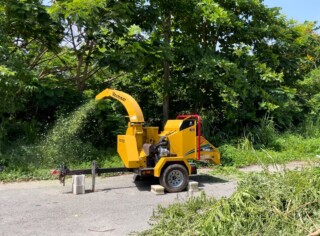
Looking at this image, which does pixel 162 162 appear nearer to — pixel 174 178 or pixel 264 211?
pixel 174 178

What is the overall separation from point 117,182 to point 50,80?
178 inches

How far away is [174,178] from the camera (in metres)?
9.12

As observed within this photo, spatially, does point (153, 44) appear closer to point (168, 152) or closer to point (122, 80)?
point (122, 80)

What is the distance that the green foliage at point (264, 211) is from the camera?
4551 millimetres

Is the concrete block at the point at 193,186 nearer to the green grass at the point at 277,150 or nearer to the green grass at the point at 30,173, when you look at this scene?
the green grass at the point at 30,173

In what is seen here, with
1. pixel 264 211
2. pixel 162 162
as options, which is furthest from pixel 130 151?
pixel 264 211

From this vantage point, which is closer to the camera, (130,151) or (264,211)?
(264,211)

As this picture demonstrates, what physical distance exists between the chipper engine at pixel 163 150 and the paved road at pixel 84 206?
0.44 m

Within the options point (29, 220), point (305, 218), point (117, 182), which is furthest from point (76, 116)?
point (305, 218)

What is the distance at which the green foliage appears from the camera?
179 inches

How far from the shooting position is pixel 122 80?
15.0m

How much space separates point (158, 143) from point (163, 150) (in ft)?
0.62

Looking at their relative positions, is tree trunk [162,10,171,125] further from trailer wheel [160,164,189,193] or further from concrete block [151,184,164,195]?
concrete block [151,184,164,195]

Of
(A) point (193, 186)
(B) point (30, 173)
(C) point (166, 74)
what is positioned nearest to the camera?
(A) point (193, 186)
